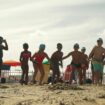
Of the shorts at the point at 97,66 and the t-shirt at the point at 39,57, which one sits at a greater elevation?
the t-shirt at the point at 39,57

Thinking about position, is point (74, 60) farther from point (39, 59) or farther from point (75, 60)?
point (39, 59)

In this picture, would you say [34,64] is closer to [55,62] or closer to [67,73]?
[55,62]

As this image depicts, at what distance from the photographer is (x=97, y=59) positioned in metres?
14.7

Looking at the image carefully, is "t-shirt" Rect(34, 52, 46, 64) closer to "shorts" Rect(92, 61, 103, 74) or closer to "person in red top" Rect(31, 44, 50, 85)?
"person in red top" Rect(31, 44, 50, 85)

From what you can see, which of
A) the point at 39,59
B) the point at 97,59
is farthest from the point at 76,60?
the point at 39,59

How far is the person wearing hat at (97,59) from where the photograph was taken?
1453 cm

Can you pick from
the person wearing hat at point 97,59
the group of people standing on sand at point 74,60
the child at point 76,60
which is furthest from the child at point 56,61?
the person wearing hat at point 97,59

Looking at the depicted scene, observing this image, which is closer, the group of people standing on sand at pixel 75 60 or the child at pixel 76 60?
the group of people standing on sand at pixel 75 60

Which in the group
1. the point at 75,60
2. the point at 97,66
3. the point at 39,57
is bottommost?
the point at 97,66

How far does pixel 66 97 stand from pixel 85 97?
1.29 feet

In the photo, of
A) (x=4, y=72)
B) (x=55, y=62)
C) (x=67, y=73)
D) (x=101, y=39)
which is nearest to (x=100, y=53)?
(x=101, y=39)

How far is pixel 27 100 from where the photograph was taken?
7.84 m

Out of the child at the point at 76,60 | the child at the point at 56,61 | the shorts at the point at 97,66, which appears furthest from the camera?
the child at the point at 56,61

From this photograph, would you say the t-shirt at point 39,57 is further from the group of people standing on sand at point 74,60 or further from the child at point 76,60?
the child at point 76,60
